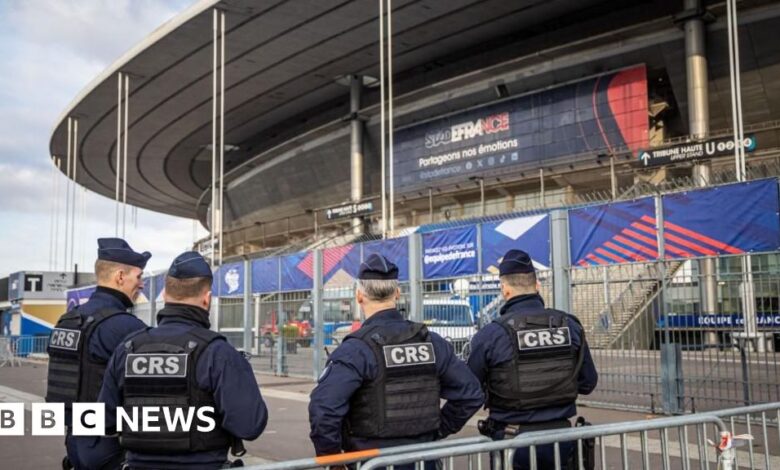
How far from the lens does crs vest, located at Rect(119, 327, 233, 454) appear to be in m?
3.43

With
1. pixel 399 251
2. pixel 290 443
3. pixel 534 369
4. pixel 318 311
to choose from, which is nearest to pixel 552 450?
pixel 534 369

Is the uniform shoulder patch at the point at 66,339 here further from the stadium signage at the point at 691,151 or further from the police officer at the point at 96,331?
the stadium signage at the point at 691,151

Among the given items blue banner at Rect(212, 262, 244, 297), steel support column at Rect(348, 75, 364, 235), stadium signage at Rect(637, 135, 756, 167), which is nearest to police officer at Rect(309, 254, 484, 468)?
blue banner at Rect(212, 262, 244, 297)

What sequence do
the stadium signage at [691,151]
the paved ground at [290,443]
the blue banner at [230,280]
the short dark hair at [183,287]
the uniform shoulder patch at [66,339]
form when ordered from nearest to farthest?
the short dark hair at [183,287], the uniform shoulder patch at [66,339], the paved ground at [290,443], the blue banner at [230,280], the stadium signage at [691,151]

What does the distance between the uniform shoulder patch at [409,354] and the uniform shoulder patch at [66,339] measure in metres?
2.19

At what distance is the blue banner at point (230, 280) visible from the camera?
20.3 m

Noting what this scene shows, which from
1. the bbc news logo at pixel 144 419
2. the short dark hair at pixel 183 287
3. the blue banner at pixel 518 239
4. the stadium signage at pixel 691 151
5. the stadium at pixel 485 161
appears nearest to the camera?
the bbc news logo at pixel 144 419

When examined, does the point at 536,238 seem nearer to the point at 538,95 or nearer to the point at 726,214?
the point at 726,214

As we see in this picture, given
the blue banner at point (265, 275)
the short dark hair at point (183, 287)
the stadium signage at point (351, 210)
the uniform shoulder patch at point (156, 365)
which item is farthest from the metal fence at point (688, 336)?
the stadium signage at point (351, 210)

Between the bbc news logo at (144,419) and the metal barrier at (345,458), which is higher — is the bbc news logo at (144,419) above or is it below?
above

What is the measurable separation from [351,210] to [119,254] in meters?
33.7

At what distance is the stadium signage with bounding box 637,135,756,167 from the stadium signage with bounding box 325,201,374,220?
14.1 meters

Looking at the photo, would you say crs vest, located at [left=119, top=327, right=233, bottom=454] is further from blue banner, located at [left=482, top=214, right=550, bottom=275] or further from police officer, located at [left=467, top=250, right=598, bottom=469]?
blue banner, located at [left=482, top=214, right=550, bottom=275]

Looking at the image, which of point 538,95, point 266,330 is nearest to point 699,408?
point 266,330
